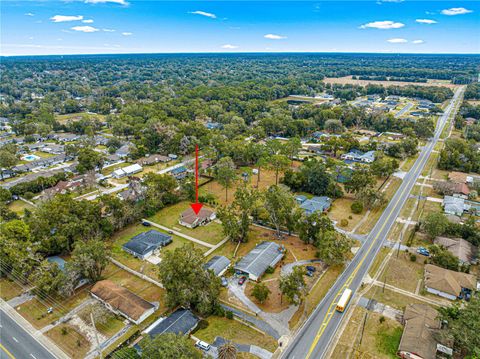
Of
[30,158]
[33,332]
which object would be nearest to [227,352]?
[33,332]

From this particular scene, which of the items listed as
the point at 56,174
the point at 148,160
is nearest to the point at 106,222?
the point at 56,174

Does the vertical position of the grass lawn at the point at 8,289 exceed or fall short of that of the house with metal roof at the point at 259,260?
it falls short

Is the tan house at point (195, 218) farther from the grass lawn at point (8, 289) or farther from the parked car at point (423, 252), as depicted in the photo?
the parked car at point (423, 252)

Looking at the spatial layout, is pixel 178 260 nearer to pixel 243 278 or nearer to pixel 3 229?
pixel 243 278

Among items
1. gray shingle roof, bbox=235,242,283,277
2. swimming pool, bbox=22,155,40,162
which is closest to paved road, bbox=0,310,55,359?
gray shingle roof, bbox=235,242,283,277

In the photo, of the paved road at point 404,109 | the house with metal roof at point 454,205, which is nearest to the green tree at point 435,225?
the house with metal roof at point 454,205

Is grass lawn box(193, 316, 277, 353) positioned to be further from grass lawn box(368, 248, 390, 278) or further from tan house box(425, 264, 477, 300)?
tan house box(425, 264, 477, 300)
